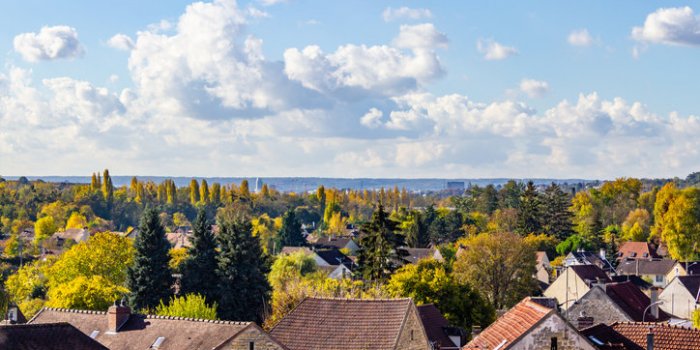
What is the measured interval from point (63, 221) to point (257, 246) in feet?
375

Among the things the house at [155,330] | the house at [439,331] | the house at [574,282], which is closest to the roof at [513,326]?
the house at [155,330]

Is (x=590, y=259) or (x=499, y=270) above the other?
(x=499, y=270)

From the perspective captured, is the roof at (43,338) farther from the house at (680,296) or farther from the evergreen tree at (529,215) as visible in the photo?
the evergreen tree at (529,215)

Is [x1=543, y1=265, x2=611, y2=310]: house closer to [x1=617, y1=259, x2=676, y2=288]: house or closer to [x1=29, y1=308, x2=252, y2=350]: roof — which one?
[x1=617, y1=259, x2=676, y2=288]: house

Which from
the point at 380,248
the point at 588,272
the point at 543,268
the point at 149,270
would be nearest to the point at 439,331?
the point at 149,270

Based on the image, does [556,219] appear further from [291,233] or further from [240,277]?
[240,277]

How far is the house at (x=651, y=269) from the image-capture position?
318ft

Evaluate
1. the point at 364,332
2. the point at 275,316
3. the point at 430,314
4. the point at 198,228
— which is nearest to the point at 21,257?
the point at 198,228

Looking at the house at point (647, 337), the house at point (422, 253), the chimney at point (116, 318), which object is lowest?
the house at point (422, 253)

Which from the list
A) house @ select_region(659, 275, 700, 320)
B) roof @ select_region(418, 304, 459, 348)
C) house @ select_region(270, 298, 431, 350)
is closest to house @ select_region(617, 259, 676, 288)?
house @ select_region(659, 275, 700, 320)

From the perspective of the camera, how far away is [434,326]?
44219mm

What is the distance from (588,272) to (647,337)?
47.3 meters

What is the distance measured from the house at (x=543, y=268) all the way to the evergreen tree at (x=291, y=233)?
3973cm

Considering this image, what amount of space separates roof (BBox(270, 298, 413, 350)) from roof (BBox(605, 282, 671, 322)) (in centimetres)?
2404
